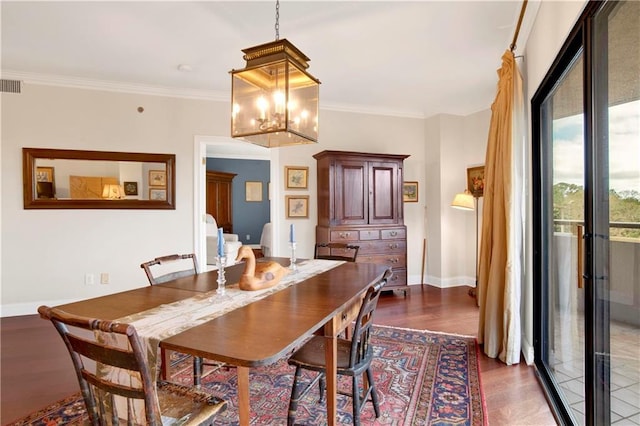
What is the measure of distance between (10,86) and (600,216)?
5350 mm

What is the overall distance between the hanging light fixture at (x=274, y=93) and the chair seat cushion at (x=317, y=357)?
124 centimetres

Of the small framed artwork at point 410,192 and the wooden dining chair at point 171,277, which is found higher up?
the small framed artwork at point 410,192

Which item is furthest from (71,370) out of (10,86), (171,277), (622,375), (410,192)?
(410,192)

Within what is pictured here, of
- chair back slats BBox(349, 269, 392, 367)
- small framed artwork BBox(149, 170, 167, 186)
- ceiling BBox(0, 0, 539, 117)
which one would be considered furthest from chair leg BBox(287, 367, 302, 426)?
small framed artwork BBox(149, 170, 167, 186)

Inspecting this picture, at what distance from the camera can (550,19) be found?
202 cm

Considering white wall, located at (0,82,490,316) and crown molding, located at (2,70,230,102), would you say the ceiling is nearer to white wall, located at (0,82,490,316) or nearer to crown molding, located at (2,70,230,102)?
crown molding, located at (2,70,230,102)

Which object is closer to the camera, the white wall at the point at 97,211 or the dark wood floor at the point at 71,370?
the dark wood floor at the point at 71,370

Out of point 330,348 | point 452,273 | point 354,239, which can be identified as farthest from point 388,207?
point 330,348

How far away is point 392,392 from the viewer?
2205mm

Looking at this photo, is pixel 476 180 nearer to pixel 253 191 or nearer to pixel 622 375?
pixel 622 375

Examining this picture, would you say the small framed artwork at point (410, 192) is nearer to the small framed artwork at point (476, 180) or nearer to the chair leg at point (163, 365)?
the small framed artwork at point (476, 180)

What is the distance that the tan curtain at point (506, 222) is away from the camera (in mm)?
2549

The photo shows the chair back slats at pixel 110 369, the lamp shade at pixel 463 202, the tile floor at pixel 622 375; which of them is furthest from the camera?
the lamp shade at pixel 463 202

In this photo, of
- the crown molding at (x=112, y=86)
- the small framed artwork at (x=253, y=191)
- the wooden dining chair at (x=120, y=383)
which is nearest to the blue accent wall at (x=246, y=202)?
the small framed artwork at (x=253, y=191)
